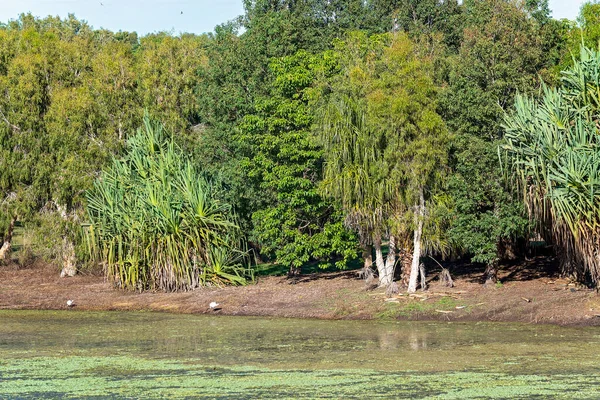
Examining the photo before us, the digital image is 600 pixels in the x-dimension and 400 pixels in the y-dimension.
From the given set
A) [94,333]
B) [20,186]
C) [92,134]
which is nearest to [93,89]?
[92,134]

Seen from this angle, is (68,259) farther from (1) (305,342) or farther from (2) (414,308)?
(1) (305,342)

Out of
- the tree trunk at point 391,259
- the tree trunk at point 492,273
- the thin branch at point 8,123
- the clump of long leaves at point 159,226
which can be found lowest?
the tree trunk at point 492,273

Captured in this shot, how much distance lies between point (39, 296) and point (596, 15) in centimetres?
2498

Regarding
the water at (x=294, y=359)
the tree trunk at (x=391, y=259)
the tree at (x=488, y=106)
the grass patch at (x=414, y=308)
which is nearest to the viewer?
the water at (x=294, y=359)

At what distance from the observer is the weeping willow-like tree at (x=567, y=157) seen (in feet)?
88.4

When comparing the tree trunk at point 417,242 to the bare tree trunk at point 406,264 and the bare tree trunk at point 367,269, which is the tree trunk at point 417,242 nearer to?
the bare tree trunk at point 406,264

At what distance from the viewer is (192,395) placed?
55.5 feet

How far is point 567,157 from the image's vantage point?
27031 mm

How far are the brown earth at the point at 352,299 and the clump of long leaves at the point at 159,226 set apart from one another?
35.7 inches

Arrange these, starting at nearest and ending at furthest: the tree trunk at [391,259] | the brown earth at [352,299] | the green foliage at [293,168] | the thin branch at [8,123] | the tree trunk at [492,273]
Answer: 1. the brown earth at [352,299]
2. the tree trunk at [492,273]
3. the tree trunk at [391,259]
4. the green foliage at [293,168]
5. the thin branch at [8,123]

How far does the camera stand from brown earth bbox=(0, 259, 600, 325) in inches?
1118

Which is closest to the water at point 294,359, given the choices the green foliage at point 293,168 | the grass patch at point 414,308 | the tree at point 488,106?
the grass patch at point 414,308

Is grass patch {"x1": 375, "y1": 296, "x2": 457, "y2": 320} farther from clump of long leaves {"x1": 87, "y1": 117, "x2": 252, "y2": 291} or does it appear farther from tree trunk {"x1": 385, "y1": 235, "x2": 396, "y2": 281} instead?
clump of long leaves {"x1": 87, "y1": 117, "x2": 252, "y2": 291}

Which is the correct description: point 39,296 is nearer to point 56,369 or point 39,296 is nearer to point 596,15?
point 56,369
